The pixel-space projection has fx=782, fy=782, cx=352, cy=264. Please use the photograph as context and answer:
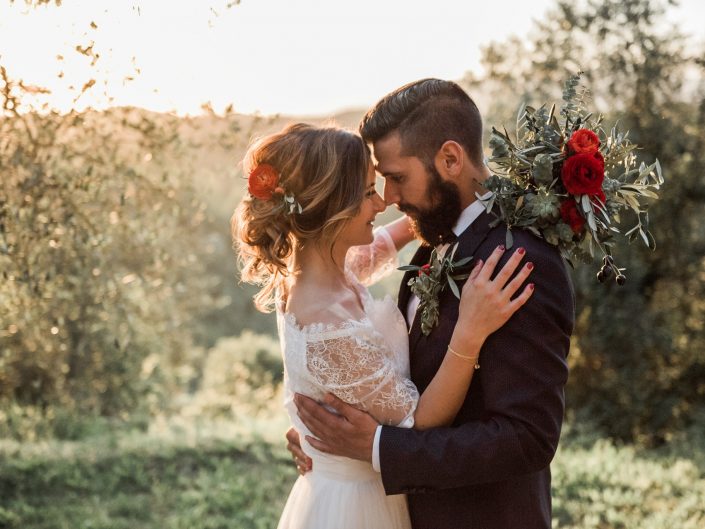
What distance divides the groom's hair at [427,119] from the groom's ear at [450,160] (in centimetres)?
3

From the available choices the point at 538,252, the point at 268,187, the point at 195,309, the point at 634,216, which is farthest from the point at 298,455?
the point at 195,309

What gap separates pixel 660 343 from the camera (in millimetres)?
9312

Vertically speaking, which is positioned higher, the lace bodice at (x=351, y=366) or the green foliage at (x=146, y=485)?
the lace bodice at (x=351, y=366)

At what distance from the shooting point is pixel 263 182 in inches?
112

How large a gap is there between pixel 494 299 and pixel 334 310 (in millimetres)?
601

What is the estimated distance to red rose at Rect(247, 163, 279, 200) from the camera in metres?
2.84

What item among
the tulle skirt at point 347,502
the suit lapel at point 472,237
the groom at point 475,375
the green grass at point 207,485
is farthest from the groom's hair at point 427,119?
the green grass at point 207,485

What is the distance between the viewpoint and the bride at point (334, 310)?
104 inches

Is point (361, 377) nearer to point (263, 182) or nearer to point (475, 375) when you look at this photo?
point (475, 375)

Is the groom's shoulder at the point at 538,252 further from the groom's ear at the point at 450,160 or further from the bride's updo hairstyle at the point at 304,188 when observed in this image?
the bride's updo hairstyle at the point at 304,188

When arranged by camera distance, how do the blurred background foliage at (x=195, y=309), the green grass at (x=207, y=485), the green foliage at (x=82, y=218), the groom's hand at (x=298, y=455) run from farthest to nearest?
the green grass at (x=207, y=485) → the blurred background foliage at (x=195, y=309) → the green foliage at (x=82, y=218) → the groom's hand at (x=298, y=455)

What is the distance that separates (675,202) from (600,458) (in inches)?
134

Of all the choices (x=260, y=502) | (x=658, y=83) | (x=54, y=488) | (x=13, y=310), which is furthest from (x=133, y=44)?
(x=658, y=83)

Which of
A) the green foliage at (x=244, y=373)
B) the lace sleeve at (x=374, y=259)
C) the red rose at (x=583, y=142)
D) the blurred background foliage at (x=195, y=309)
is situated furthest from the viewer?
the green foliage at (x=244, y=373)
